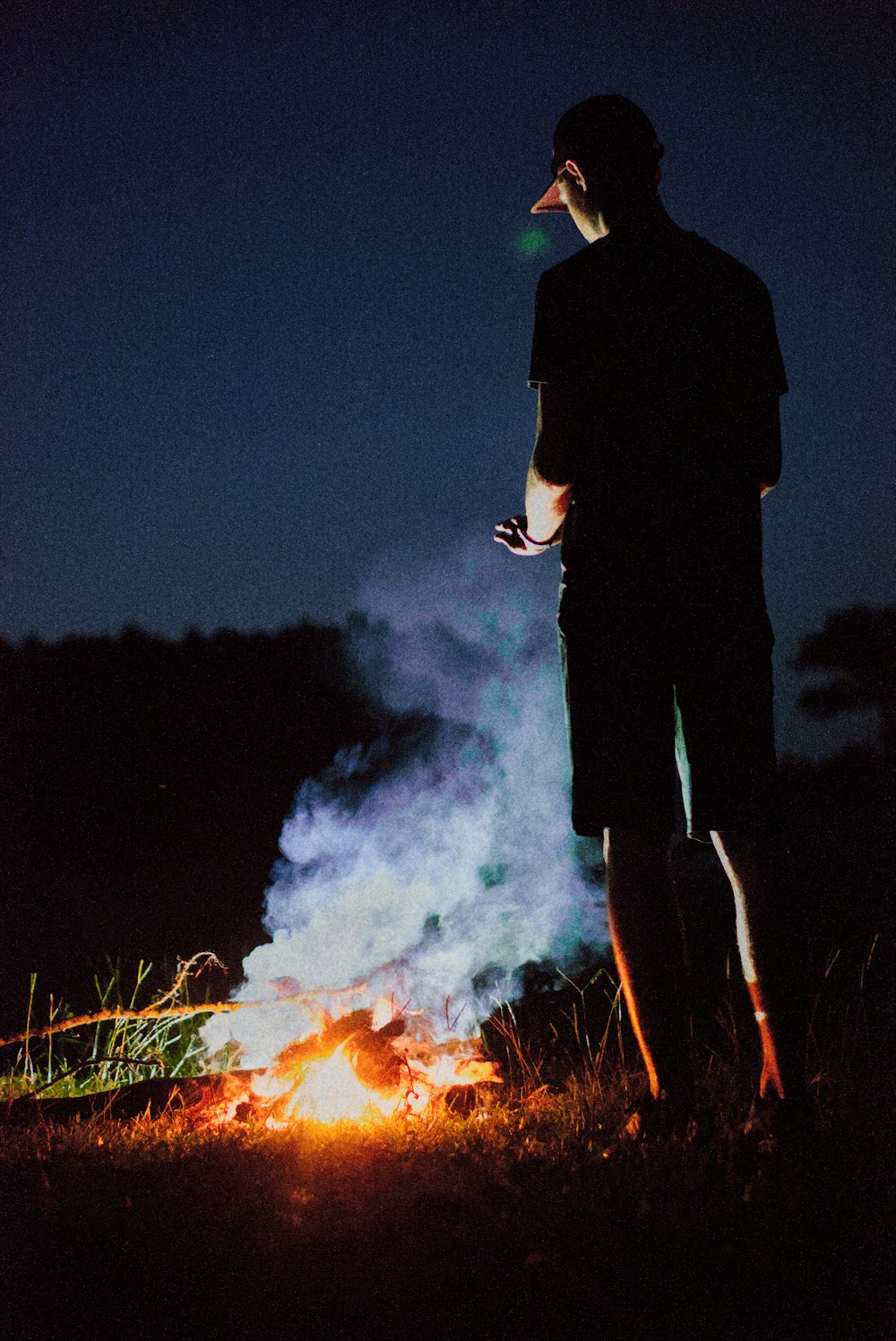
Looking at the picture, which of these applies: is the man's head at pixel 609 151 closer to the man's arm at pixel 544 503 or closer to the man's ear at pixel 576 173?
the man's ear at pixel 576 173

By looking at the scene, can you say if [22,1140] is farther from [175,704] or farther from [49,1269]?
[175,704]

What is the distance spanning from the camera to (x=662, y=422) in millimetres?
2070

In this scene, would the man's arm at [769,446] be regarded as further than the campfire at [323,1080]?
No

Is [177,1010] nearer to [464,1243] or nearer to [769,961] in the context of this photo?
[464,1243]

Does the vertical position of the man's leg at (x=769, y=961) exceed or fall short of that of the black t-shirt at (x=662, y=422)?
it falls short

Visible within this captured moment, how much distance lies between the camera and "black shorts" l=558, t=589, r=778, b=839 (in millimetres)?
1953

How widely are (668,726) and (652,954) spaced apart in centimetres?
51

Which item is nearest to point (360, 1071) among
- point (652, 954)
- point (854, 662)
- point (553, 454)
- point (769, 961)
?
point (652, 954)

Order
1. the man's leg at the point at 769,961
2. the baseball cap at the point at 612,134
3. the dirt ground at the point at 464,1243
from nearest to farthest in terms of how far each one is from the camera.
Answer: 1. the dirt ground at the point at 464,1243
2. the man's leg at the point at 769,961
3. the baseball cap at the point at 612,134

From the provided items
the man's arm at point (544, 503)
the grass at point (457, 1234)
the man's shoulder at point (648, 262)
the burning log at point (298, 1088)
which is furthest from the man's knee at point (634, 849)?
the man's shoulder at point (648, 262)

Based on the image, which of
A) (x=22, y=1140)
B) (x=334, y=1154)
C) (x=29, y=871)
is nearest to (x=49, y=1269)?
(x=334, y=1154)

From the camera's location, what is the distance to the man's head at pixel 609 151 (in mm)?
2279

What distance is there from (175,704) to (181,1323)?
7.74 meters

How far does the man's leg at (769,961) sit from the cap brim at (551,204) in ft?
6.18
